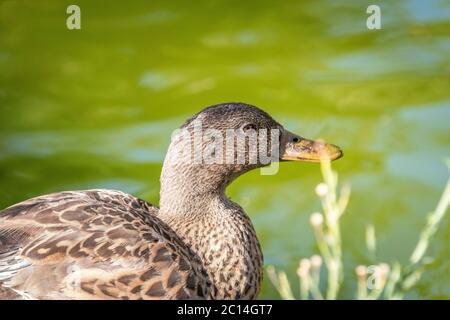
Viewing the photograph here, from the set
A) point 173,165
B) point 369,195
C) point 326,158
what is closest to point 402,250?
point 369,195

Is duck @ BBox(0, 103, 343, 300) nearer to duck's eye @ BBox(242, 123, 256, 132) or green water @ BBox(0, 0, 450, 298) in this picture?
duck's eye @ BBox(242, 123, 256, 132)

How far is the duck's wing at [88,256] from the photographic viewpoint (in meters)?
4.36

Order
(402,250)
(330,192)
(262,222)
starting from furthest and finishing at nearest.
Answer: (262,222) → (402,250) → (330,192)

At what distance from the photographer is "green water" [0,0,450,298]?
273 inches

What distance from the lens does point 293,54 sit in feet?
28.3

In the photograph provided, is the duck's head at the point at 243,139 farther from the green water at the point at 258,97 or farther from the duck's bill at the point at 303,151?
the green water at the point at 258,97

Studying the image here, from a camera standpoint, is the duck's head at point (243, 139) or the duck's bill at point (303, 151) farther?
the duck's bill at point (303, 151)

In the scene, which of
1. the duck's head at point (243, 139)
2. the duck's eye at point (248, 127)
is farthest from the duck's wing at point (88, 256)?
the duck's eye at point (248, 127)

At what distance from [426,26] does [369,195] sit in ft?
7.91

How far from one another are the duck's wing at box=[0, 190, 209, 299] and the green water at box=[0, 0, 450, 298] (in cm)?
175

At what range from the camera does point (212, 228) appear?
4855mm

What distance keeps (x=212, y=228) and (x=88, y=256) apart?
68 centimetres

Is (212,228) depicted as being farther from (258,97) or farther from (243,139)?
(258,97)
